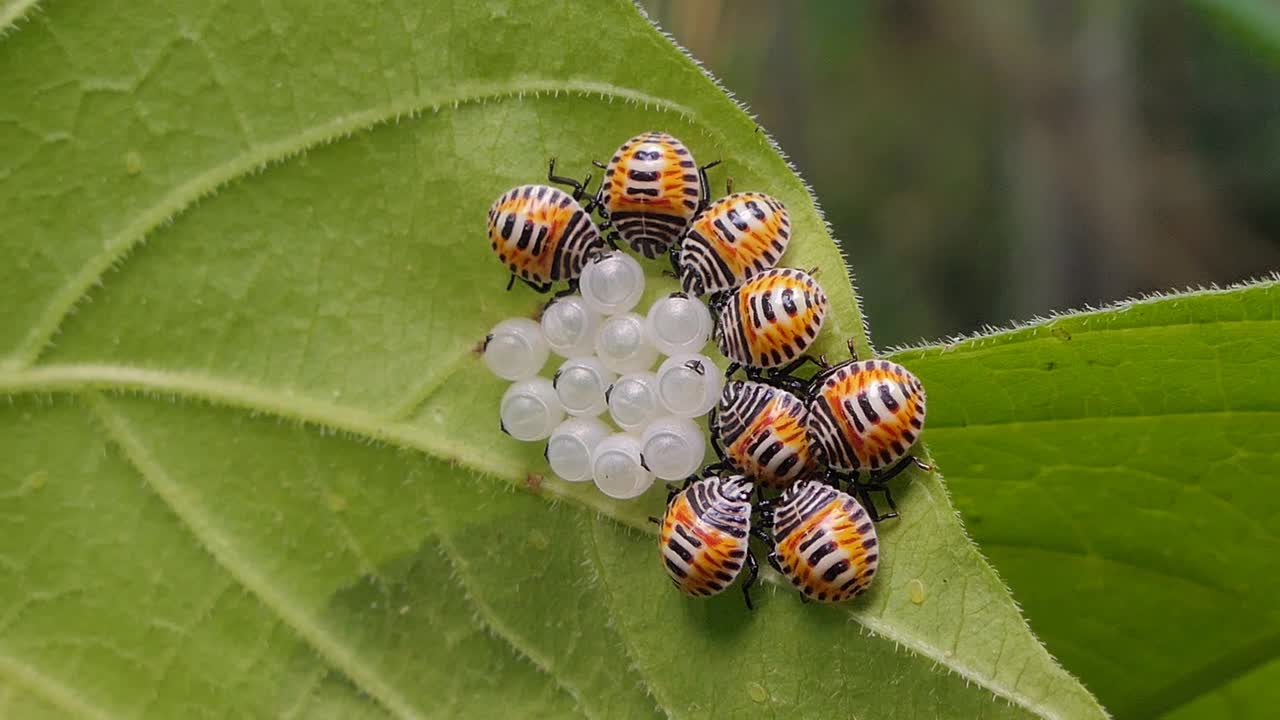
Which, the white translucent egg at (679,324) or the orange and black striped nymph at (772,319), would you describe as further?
the white translucent egg at (679,324)

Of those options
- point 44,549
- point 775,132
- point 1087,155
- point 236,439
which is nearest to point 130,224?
point 236,439

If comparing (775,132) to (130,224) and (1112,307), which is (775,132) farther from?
(130,224)

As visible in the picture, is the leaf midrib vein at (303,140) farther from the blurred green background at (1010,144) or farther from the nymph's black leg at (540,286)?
the blurred green background at (1010,144)

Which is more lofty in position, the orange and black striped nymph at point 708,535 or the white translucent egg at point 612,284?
the white translucent egg at point 612,284

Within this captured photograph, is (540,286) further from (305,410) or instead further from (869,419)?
(869,419)

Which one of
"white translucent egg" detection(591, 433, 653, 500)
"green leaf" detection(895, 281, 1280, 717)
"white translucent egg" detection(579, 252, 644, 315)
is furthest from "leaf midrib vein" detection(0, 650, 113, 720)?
"green leaf" detection(895, 281, 1280, 717)

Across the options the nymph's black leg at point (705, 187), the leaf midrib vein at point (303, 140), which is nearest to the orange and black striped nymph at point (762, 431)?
the nymph's black leg at point (705, 187)
